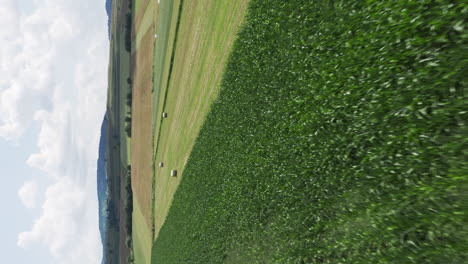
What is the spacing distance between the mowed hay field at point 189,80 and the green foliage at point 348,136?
15.7ft

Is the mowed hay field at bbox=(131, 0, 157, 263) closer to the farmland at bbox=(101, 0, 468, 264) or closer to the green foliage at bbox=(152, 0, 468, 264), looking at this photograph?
the farmland at bbox=(101, 0, 468, 264)

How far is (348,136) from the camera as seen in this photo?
31.4ft

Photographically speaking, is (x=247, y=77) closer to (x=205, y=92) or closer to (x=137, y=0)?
(x=205, y=92)

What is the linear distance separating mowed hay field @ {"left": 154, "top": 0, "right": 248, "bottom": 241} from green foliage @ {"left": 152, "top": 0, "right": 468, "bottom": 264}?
479 cm

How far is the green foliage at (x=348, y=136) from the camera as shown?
674cm

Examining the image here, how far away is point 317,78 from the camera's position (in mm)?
11469

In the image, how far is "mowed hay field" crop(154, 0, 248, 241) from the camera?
23688mm

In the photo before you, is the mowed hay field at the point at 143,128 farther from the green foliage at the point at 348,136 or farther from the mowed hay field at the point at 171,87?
the green foliage at the point at 348,136

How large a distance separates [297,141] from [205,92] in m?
15.4

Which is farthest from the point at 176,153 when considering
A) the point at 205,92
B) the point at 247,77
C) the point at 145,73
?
the point at 145,73

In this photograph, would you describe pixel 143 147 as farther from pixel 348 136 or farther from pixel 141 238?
pixel 348 136

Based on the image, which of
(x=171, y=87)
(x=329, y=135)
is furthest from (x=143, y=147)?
(x=329, y=135)

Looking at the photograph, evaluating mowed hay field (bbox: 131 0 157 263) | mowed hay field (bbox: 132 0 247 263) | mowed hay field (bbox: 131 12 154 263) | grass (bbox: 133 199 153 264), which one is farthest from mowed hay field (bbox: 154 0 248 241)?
mowed hay field (bbox: 131 0 157 263)

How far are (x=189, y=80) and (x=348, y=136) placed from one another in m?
24.9
